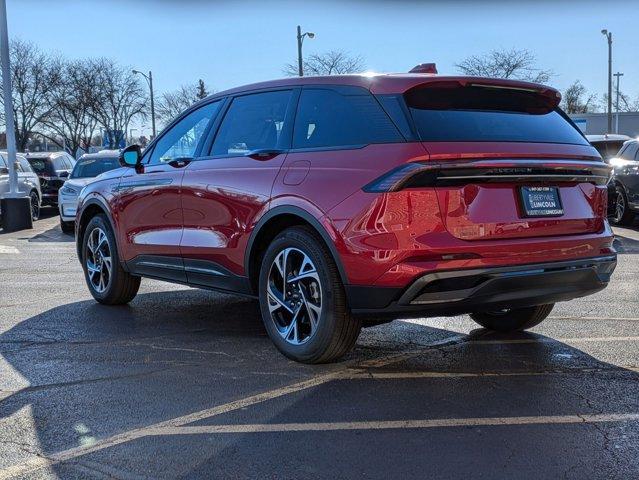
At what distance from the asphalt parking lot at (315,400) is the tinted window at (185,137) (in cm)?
136

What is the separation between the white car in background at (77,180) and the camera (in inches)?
591

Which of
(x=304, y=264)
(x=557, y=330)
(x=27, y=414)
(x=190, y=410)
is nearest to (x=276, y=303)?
(x=304, y=264)

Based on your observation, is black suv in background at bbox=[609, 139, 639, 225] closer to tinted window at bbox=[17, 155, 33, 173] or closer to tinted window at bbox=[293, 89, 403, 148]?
→ tinted window at bbox=[293, 89, 403, 148]

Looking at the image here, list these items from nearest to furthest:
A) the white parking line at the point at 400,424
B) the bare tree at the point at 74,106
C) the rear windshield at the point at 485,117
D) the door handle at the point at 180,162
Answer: the white parking line at the point at 400,424 < the rear windshield at the point at 485,117 < the door handle at the point at 180,162 < the bare tree at the point at 74,106

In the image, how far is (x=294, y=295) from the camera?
4.73 m

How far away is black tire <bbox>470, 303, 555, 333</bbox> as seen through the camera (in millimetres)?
5398

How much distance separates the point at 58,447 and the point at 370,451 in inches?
54.6

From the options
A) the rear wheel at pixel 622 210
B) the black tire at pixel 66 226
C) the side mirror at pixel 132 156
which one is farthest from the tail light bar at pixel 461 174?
the black tire at pixel 66 226

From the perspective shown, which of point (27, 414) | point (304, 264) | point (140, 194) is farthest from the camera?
point (140, 194)

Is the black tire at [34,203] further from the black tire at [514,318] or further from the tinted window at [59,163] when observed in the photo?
the black tire at [514,318]

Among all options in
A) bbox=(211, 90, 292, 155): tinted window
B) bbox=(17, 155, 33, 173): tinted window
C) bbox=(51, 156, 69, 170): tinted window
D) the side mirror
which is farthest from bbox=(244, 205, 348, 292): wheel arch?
bbox=(51, 156, 69, 170): tinted window

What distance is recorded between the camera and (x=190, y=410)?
387cm

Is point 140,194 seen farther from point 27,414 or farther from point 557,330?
point 557,330

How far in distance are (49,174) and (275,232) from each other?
18.2 metres
